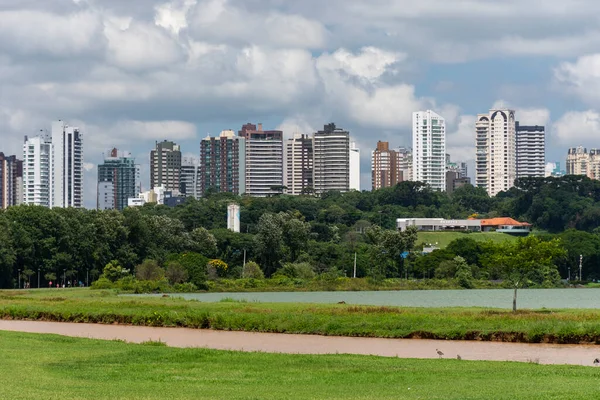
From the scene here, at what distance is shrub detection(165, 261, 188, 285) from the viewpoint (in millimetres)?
84125

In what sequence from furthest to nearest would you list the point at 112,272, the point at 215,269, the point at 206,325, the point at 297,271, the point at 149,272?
the point at 297,271 → the point at 215,269 → the point at 112,272 → the point at 149,272 → the point at 206,325

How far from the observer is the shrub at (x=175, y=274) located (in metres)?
84.1

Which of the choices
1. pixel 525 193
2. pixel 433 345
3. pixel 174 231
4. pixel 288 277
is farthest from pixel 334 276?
pixel 525 193

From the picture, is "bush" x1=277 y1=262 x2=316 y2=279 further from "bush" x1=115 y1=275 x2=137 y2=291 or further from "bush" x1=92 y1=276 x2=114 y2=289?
"bush" x1=92 y1=276 x2=114 y2=289

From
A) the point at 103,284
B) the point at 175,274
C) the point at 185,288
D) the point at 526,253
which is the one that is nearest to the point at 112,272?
the point at 103,284

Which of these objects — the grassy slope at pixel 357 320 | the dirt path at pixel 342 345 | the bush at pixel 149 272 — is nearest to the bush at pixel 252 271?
the bush at pixel 149 272

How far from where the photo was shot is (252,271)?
94.5 m

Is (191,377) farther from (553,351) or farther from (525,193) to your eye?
(525,193)

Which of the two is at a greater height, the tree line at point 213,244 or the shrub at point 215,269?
the tree line at point 213,244

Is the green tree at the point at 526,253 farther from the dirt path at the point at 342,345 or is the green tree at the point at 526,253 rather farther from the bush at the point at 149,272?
the bush at the point at 149,272

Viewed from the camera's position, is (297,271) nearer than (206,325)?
No

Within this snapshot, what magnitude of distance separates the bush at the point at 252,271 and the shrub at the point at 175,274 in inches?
380

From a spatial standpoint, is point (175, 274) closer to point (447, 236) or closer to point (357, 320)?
point (357, 320)

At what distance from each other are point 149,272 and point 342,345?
5206 cm
